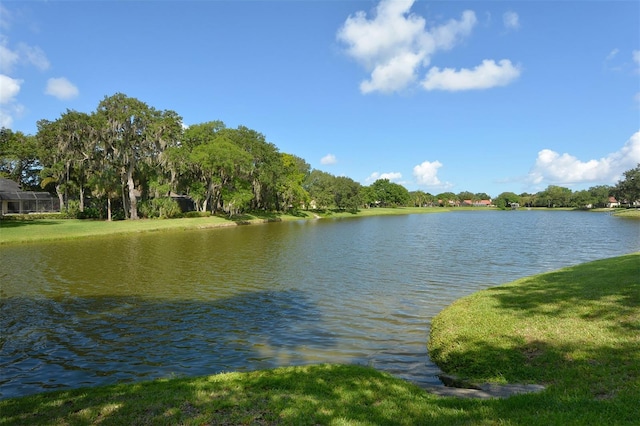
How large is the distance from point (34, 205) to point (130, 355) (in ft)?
253

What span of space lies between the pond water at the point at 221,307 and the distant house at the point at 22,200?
156ft

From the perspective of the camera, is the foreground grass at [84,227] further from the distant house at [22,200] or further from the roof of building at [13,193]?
the distant house at [22,200]

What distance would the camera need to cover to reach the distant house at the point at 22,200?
211ft

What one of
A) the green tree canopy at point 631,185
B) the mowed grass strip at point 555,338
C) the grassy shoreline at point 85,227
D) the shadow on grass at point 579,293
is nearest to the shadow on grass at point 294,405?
the mowed grass strip at point 555,338

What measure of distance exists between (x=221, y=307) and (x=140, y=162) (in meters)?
45.7

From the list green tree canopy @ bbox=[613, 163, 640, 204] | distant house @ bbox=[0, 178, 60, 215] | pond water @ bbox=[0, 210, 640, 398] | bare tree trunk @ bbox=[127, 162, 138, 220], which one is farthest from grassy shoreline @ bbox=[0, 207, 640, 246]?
green tree canopy @ bbox=[613, 163, 640, 204]

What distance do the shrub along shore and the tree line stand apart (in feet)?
153

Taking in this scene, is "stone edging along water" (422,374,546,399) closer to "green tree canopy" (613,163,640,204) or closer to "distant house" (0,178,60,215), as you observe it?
"distant house" (0,178,60,215)

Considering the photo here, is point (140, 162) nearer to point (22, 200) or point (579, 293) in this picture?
point (22, 200)

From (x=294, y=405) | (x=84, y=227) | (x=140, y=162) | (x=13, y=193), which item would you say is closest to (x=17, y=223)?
(x=84, y=227)

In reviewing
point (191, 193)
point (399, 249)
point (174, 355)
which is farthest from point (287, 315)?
point (191, 193)

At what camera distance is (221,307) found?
1392 centimetres

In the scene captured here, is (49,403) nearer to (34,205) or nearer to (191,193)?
(191,193)

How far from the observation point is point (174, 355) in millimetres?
9531
